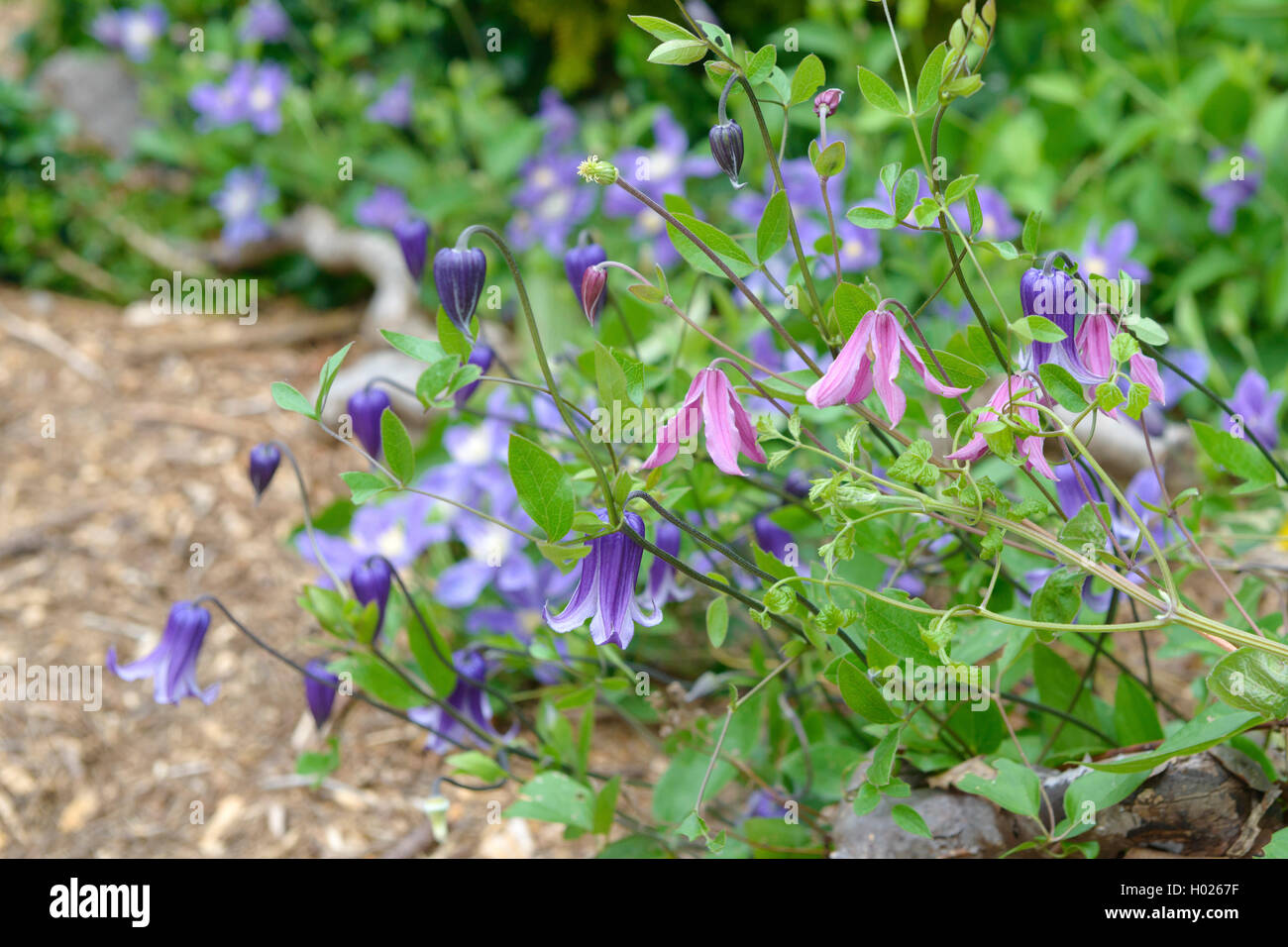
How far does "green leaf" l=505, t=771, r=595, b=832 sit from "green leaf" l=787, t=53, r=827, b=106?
0.77 m

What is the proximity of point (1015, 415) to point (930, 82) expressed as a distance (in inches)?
11.9

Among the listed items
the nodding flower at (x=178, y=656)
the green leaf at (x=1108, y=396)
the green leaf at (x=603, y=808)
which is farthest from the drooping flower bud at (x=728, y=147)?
the nodding flower at (x=178, y=656)

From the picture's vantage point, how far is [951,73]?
0.89m

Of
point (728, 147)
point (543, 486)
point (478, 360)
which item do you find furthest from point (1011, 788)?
point (478, 360)

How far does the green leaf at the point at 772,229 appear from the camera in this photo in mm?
953

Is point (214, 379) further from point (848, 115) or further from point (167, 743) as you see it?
point (848, 115)

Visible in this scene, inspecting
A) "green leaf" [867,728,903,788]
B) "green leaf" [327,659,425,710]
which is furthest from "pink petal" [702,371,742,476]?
"green leaf" [327,659,425,710]

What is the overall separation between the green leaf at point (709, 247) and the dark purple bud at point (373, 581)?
526mm

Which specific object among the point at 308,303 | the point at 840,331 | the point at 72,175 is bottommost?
the point at 840,331

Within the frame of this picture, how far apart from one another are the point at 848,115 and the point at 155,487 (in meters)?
1.87

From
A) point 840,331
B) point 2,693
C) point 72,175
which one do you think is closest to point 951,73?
point 840,331

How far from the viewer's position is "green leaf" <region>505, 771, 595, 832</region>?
47.3 inches

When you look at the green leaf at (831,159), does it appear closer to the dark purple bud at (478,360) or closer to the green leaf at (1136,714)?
the dark purple bud at (478,360)

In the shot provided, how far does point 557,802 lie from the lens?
122 centimetres
